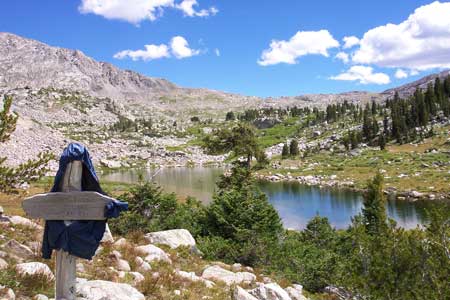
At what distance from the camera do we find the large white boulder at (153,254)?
13.3 meters

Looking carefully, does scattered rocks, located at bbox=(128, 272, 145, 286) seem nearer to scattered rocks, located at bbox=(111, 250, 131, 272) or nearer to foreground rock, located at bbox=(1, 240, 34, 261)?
scattered rocks, located at bbox=(111, 250, 131, 272)

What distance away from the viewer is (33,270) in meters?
9.00

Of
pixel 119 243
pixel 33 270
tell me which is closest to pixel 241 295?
pixel 33 270

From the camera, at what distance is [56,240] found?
5.98 m

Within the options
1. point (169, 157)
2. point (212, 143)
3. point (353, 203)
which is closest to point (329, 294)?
point (212, 143)

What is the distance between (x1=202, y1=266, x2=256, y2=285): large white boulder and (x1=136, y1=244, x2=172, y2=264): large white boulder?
148 centimetres

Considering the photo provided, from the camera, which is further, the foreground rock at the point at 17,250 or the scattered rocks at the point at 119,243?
the scattered rocks at the point at 119,243

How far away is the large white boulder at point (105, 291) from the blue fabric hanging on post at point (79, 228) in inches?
95.1

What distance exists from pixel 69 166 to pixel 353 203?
58181 millimetres

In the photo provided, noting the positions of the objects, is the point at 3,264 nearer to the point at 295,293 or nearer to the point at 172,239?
the point at 172,239

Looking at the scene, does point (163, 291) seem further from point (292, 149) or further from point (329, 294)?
point (292, 149)

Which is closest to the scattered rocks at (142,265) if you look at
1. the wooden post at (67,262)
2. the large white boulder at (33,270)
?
the large white boulder at (33,270)

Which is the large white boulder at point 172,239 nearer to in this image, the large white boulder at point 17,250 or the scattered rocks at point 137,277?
the scattered rocks at point 137,277

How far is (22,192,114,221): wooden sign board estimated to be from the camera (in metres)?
5.83
